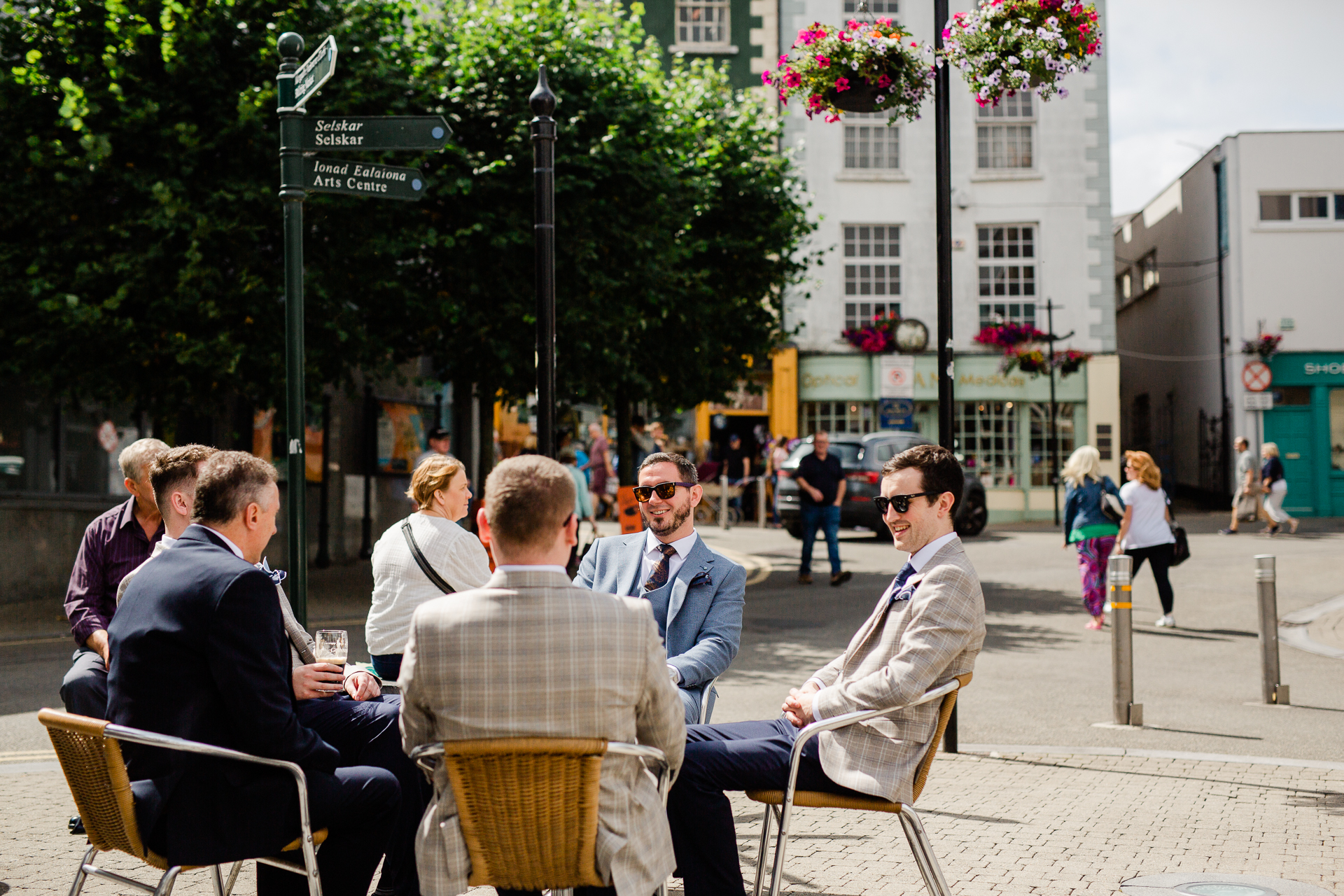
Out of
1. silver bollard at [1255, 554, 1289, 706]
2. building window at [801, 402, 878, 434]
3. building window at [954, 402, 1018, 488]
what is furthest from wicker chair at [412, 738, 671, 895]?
building window at [954, 402, 1018, 488]

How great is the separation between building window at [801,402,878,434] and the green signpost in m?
23.7

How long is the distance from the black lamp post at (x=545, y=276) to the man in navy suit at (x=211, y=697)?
2388mm

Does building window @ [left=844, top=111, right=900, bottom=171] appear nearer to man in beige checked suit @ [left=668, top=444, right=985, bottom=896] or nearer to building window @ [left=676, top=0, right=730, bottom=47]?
building window @ [left=676, top=0, right=730, bottom=47]

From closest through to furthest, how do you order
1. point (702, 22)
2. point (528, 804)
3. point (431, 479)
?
point (528, 804) → point (431, 479) → point (702, 22)

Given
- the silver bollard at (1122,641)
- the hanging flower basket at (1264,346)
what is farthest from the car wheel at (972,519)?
the silver bollard at (1122,641)

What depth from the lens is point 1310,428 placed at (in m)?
29.4

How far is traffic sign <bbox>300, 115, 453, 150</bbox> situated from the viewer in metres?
6.34

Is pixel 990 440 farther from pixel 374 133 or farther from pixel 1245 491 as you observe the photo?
pixel 374 133

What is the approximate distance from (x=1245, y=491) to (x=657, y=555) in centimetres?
2166

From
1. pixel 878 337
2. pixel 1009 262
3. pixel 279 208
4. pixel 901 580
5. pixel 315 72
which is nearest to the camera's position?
pixel 901 580

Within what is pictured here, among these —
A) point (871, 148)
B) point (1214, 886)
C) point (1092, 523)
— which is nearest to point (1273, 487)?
point (871, 148)

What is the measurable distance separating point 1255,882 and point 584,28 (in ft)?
41.3

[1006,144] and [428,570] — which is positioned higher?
[1006,144]

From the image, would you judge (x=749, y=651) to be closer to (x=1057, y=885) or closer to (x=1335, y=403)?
(x=1057, y=885)
